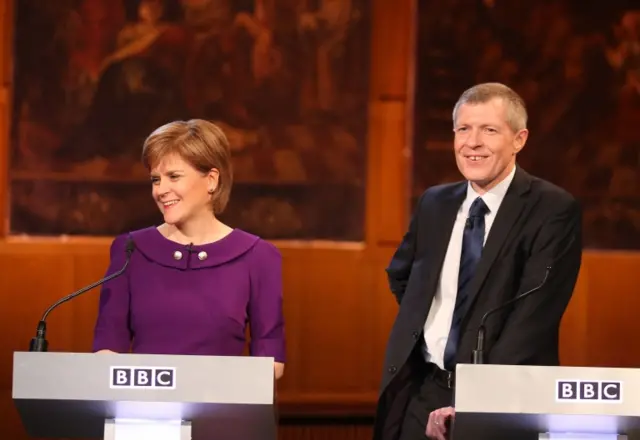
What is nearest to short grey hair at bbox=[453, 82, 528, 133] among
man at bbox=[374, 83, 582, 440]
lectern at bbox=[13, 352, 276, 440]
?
man at bbox=[374, 83, 582, 440]

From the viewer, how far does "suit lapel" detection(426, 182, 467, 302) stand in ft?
10.5

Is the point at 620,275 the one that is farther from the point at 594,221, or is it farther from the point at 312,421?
the point at 312,421

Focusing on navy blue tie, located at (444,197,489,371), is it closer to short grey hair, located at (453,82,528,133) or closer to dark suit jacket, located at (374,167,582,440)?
dark suit jacket, located at (374,167,582,440)

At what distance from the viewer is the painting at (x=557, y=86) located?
4949mm

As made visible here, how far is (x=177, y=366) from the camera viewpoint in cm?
239

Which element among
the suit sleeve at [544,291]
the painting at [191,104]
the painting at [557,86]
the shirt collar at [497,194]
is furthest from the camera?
the painting at [557,86]

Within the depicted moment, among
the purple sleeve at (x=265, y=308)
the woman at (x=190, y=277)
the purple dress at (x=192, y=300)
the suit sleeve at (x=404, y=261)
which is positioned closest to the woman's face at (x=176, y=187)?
the woman at (x=190, y=277)

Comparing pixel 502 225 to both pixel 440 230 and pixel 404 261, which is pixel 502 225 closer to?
pixel 440 230

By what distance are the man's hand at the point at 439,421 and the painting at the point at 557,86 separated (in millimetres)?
2140

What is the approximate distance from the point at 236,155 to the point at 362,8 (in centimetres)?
86

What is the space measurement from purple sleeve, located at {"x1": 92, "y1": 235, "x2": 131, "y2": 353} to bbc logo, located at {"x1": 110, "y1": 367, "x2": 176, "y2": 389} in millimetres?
710

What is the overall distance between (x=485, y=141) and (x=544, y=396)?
104 cm

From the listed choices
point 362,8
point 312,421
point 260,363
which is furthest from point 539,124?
point 260,363

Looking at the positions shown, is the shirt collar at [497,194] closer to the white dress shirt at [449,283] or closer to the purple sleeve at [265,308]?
the white dress shirt at [449,283]
